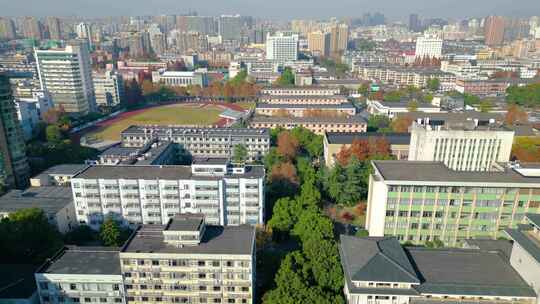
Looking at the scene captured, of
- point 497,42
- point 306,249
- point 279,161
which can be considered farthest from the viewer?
point 497,42

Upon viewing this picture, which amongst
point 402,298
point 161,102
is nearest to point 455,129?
point 402,298

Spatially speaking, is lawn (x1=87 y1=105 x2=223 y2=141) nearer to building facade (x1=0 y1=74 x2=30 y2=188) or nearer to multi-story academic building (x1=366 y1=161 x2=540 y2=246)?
building facade (x1=0 y1=74 x2=30 y2=188)

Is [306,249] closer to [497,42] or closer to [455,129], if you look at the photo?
[455,129]

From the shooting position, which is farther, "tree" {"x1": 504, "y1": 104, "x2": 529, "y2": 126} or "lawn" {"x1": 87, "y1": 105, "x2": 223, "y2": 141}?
"lawn" {"x1": 87, "y1": 105, "x2": 223, "y2": 141}

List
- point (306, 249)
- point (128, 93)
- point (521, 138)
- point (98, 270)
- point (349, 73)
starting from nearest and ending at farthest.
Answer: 1. point (98, 270)
2. point (306, 249)
3. point (521, 138)
4. point (128, 93)
5. point (349, 73)

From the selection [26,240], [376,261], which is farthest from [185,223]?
[26,240]

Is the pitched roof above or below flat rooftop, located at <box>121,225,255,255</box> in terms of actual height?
below

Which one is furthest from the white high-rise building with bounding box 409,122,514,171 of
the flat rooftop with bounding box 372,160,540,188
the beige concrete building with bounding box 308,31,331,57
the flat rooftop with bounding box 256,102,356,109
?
the beige concrete building with bounding box 308,31,331,57
